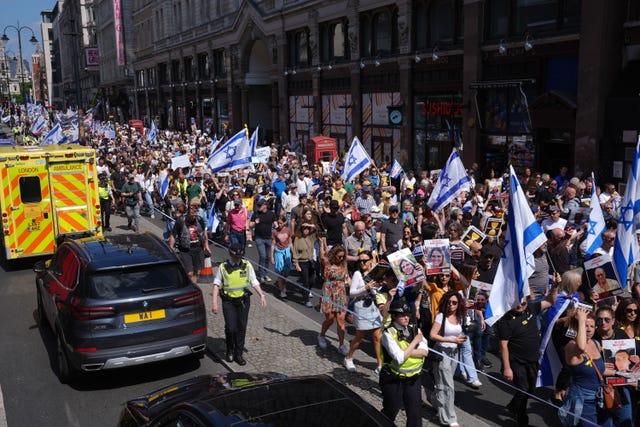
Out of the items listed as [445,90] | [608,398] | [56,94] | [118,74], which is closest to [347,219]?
[608,398]

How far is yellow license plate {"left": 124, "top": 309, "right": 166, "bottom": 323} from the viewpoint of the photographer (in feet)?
24.7

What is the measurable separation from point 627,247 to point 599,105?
11581 mm

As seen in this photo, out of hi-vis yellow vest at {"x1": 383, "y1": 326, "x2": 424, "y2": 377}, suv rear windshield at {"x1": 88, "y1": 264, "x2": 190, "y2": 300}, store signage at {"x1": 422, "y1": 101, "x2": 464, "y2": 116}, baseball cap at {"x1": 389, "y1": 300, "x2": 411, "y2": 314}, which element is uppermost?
store signage at {"x1": 422, "y1": 101, "x2": 464, "y2": 116}

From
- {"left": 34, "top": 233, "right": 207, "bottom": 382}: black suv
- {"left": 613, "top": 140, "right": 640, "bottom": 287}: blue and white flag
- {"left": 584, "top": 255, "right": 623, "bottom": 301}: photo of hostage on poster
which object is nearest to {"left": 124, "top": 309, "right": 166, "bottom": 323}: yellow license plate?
{"left": 34, "top": 233, "right": 207, "bottom": 382}: black suv

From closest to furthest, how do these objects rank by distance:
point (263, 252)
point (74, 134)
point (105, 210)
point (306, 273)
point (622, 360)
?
point (622, 360), point (306, 273), point (263, 252), point (105, 210), point (74, 134)

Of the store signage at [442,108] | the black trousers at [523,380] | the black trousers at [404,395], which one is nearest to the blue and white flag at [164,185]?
the store signage at [442,108]

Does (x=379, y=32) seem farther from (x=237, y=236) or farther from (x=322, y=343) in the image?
(x=322, y=343)

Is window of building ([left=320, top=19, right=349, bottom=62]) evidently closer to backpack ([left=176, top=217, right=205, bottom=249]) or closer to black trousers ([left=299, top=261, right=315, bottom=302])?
backpack ([left=176, top=217, right=205, bottom=249])

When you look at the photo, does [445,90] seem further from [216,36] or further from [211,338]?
[216,36]

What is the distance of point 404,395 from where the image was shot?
6.15 metres

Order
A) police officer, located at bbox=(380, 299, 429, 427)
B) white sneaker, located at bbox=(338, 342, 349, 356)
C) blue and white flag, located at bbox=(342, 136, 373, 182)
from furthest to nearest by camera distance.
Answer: blue and white flag, located at bbox=(342, 136, 373, 182) → white sneaker, located at bbox=(338, 342, 349, 356) → police officer, located at bbox=(380, 299, 429, 427)

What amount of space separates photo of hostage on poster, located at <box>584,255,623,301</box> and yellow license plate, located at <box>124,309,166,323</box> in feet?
17.4

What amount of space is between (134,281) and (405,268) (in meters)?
3.35

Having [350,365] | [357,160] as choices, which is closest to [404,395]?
[350,365]
